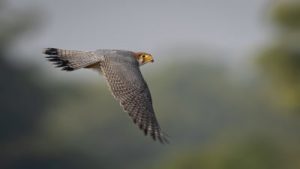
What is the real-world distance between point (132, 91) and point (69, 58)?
0.82 m

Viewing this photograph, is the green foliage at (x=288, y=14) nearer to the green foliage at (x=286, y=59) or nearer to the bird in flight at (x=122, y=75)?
the green foliage at (x=286, y=59)

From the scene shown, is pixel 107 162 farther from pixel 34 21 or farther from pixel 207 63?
pixel 207 63

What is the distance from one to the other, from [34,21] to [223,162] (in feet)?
90.9

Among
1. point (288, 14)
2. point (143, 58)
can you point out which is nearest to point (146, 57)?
point (143, 58)

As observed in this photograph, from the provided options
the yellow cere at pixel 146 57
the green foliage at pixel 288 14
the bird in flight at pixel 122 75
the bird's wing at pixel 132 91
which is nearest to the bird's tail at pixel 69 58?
the bird in flight at pixel 122 75

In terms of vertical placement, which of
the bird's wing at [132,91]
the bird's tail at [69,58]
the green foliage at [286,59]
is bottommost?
the green foliage at [286,59]

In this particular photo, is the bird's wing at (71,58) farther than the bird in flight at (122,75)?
Yes

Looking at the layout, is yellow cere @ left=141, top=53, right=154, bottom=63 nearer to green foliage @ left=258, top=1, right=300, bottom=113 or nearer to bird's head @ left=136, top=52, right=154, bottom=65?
bird's head @ left=136, top=52, right=154, bottom=65

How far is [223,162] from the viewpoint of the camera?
3291 centimetres

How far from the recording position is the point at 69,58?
1337cm

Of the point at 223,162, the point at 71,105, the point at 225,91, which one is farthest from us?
the point at 225,91

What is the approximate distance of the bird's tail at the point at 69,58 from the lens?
13219 millimetres

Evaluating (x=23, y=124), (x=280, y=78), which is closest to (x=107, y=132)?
(x=23, y=124)

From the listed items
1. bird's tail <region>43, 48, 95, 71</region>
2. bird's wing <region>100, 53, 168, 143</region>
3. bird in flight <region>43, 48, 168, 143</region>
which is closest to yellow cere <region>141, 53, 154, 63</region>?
bird in flight <region>43, 48, 168, 143</region>
